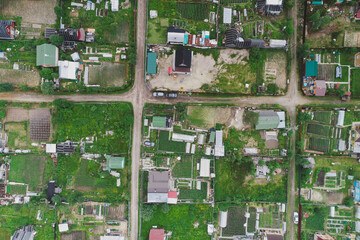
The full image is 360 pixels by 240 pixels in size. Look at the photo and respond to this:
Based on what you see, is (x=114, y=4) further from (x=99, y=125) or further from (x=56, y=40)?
(x=99, y=125)

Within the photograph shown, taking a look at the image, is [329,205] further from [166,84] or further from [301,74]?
[166,84]

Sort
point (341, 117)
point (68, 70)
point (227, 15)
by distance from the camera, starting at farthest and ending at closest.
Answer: point (341, 117), point (227, 15), point (68, 70)

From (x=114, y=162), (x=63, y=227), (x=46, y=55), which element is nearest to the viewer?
(x=46, y=55)

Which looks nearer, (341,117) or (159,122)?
(159,122)

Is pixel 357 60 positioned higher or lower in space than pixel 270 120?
higher

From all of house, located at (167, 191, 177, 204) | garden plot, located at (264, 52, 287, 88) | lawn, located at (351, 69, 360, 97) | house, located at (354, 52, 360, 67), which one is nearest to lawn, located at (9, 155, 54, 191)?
house, located at (167, 191, 177, 204)

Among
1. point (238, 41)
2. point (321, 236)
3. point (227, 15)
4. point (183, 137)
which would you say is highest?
point (227, 15)

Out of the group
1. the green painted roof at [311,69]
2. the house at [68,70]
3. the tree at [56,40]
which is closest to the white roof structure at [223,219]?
the green painted roof at [311,69]

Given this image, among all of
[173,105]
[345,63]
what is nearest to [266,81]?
[345,63]

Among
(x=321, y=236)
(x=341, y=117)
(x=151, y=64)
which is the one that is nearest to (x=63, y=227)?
(x=151, y=64)
